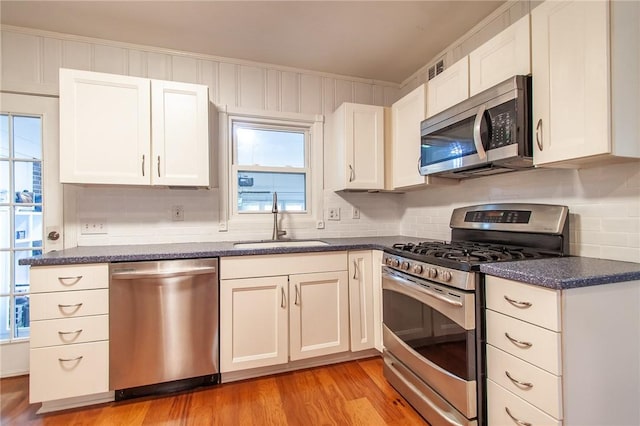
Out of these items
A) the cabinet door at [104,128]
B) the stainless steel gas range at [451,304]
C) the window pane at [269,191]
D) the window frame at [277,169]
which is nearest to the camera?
the stainless steel gas range at [451,304]

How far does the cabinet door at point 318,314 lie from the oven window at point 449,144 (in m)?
1.07

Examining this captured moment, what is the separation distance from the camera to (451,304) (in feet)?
4.59

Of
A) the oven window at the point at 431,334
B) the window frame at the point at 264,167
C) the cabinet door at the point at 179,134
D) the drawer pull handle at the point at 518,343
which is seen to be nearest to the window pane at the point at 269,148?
the window frame at the point at 264,167

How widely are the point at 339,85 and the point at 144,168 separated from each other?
1923 millimetres

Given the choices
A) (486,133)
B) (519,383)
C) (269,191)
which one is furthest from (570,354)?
(269,191)

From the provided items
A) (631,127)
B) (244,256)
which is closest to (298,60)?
(244,256)

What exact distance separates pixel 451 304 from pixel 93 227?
99.9 inches

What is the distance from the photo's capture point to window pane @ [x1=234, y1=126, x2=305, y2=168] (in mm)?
2666

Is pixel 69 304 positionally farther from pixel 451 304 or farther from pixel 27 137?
pixel 451 304

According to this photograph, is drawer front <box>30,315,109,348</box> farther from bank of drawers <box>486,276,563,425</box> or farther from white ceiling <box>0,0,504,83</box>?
bank of drawers <box>486,276,563,425</box>

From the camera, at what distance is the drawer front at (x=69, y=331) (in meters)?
1.67

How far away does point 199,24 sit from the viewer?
210cm

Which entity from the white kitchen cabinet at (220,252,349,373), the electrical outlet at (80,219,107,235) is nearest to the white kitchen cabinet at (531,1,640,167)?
the white kitchen cabinet at (220,252,349,373)

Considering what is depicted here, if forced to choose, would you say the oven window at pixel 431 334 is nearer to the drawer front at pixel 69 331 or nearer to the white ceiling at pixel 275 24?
the drawer front at pixel 69 331
